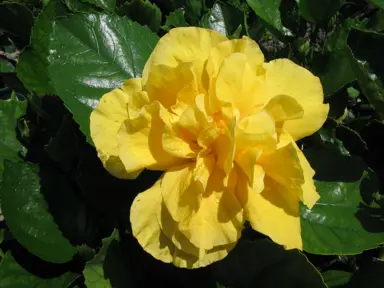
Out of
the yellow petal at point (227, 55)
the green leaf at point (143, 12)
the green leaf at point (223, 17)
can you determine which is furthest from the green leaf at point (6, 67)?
the yellow petal at point (227, 55)

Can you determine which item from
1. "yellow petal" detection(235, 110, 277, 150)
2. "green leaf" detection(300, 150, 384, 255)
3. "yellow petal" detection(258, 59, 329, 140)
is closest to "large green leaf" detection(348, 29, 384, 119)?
"green leaf" detection(300, 150, 384, 255)

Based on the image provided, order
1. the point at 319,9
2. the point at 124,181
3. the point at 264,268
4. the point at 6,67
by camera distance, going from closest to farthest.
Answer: the point at 264,268
the point at 124,181
the point at 319,9
the point at 6,67

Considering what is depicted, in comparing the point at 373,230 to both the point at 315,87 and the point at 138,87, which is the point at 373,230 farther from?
the point at 138,87

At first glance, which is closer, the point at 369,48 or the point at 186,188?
the point at 186,188

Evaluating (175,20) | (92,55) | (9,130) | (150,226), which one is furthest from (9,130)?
(150,226)

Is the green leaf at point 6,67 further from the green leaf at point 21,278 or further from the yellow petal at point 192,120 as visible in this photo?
the yellow petal at point 192,120

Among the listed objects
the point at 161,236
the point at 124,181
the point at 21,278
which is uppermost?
the point at 161,236

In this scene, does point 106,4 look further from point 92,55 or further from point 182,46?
point 182,46

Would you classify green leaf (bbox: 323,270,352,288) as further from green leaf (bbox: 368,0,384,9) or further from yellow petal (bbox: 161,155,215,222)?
green leaf (bbox: 368,0,384,9)
